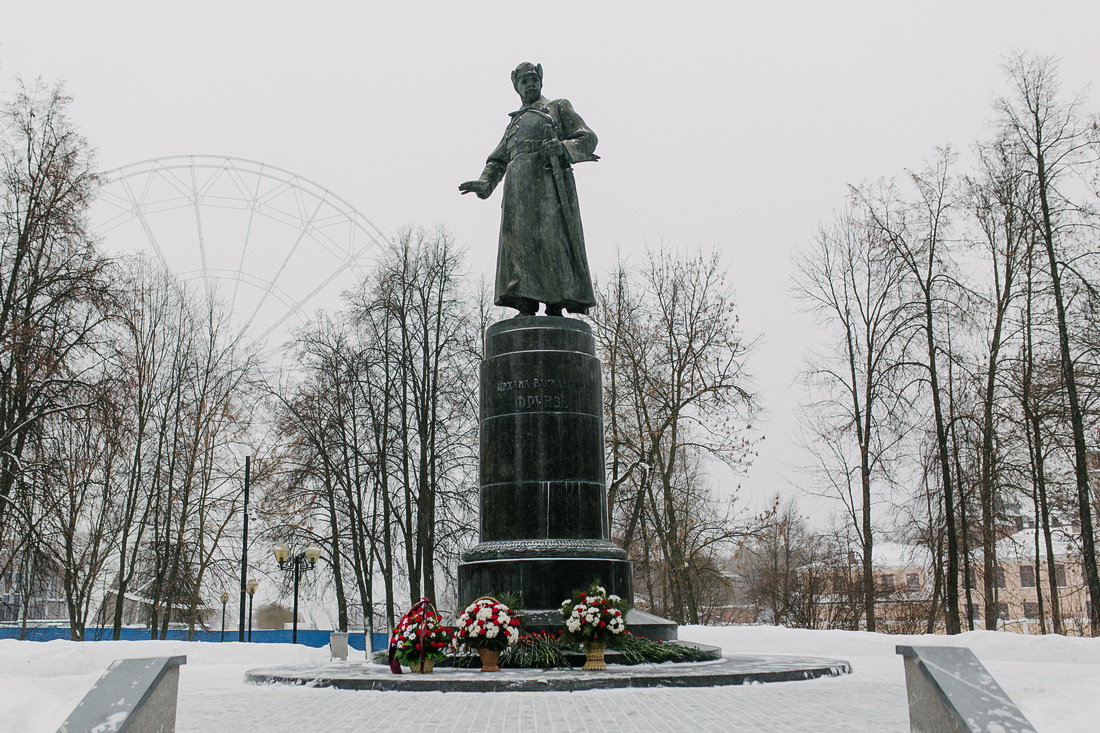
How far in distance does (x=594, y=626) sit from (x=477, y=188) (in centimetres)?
685

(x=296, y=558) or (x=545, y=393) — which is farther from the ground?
(x=545, y=393)

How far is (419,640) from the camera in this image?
9.38 meters

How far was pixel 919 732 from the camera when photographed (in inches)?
192

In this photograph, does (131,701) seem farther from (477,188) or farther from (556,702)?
(477,188)

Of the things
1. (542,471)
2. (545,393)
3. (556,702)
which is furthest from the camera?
(545,393)

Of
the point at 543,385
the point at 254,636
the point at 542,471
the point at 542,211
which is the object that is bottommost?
the point at 254,636

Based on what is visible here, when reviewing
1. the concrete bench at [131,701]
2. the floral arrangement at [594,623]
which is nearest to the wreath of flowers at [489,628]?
the floral arrangement at [594,623]

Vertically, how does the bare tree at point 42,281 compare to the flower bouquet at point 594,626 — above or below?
above

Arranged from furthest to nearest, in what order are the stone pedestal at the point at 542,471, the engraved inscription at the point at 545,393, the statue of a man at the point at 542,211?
the statue of a man at the point at 542,211 < the engraved inscription at the point at 545,393 < the stone pedestal at the point at 542,471

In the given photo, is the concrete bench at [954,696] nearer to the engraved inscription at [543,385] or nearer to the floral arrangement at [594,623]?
the floral arrangement at [594,623]

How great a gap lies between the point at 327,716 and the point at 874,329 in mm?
20232

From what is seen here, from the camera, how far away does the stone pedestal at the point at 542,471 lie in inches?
436

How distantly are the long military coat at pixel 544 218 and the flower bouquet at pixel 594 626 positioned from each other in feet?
16.3

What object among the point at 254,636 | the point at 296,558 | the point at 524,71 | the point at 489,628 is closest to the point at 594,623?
the point at 489,628
